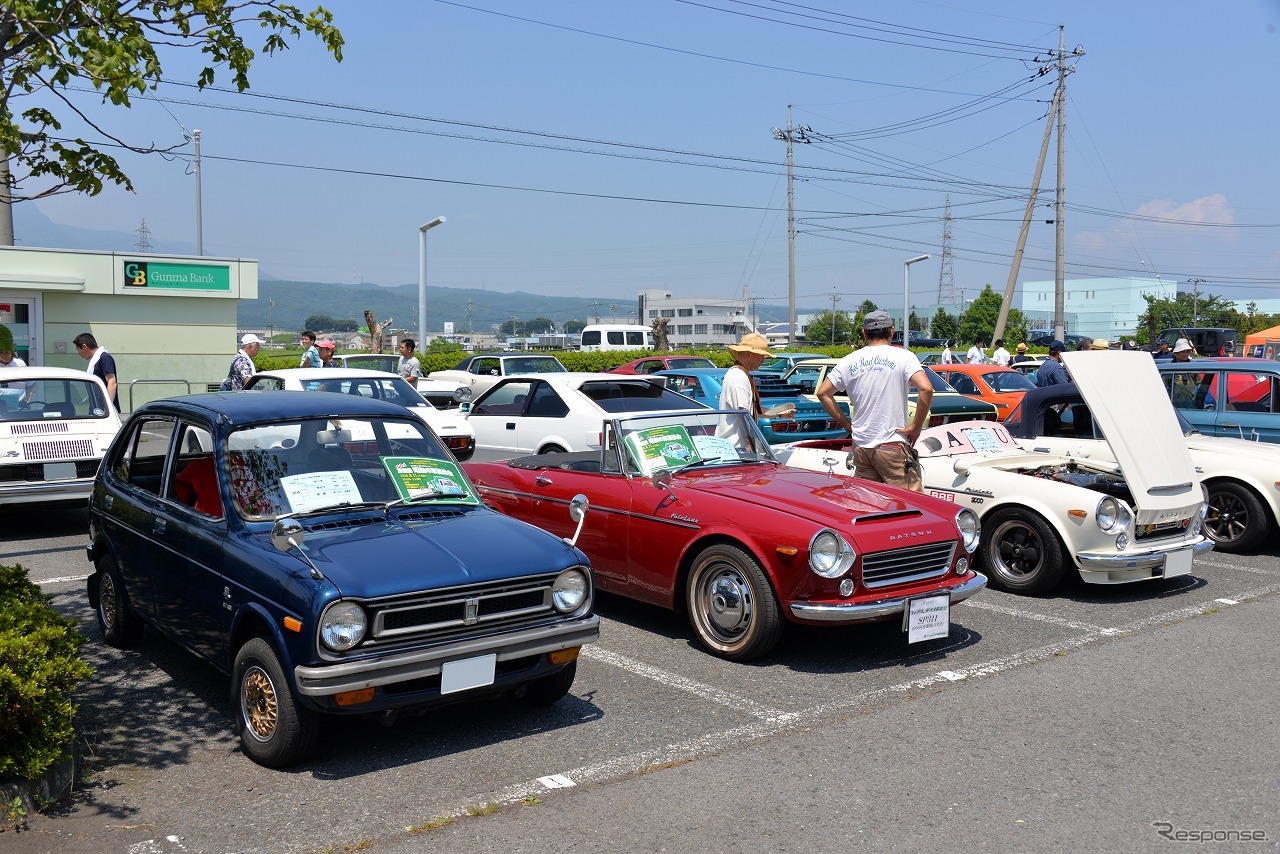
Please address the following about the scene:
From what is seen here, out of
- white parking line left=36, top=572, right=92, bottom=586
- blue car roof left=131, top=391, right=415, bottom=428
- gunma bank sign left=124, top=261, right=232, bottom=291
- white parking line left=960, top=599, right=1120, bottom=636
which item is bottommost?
white parking line left=960, top=599, right=1120, bottom=636

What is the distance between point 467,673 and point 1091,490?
17.6ft

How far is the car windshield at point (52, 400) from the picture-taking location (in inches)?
388

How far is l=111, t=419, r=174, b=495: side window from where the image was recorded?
6039 millimetres

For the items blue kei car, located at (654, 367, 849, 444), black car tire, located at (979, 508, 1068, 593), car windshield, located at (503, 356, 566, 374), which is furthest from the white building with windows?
black car tire, located at (979, 508, 1068, 593)

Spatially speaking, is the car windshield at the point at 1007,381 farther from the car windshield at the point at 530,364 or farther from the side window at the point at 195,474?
the side window at the point at 195,474

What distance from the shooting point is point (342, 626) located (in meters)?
4.32

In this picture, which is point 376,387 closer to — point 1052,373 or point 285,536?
point 285,536

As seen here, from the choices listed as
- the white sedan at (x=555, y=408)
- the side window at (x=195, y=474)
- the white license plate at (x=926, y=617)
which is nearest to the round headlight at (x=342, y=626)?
the side window at (x=195, y=474)

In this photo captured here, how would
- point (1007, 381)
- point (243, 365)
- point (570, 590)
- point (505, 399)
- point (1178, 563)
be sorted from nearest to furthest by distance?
point (570, 590) < point (1178, 563) < point (243, 365) < point (505, 399) < point (1007, 381)

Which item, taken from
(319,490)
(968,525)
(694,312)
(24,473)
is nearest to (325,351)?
(24,473)

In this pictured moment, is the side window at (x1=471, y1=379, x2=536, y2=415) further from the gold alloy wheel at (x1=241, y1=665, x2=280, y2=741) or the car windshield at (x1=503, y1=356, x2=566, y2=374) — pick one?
the car windshield at (x1=503, y1=356, x2=566, y2=374)

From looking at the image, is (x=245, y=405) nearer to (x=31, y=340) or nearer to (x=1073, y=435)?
(x=1073, y=435)

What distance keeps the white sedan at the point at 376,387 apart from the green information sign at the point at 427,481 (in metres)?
5.85

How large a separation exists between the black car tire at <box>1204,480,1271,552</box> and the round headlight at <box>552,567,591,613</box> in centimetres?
Answer: 680
